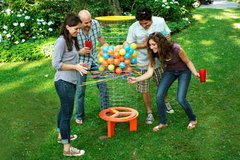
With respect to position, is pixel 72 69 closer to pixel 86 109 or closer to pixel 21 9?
pixel 86 109

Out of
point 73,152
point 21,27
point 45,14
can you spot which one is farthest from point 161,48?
point 45,14

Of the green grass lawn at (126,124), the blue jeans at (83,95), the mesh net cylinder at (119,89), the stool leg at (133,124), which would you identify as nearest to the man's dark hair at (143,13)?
the mesh net cylinder at (119,89)

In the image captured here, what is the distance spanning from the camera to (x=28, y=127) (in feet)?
19.9

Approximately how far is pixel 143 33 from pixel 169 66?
601 millimetres

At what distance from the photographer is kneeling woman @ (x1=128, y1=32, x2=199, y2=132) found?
5110mm

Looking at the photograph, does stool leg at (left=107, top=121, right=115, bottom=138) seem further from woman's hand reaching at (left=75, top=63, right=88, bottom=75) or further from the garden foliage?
the garden foliage

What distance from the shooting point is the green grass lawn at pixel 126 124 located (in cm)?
512

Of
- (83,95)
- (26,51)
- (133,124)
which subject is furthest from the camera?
(26,51)

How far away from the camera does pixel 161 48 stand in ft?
16.8

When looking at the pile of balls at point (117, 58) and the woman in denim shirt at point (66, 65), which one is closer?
the woman in denim shirt at point (66, 65)

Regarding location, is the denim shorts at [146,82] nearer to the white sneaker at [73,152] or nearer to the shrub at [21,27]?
the white sneaker at [73,152]

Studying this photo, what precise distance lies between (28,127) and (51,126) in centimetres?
35

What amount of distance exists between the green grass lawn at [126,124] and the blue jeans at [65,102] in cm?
40

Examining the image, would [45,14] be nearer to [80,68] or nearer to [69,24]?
[69,24]
